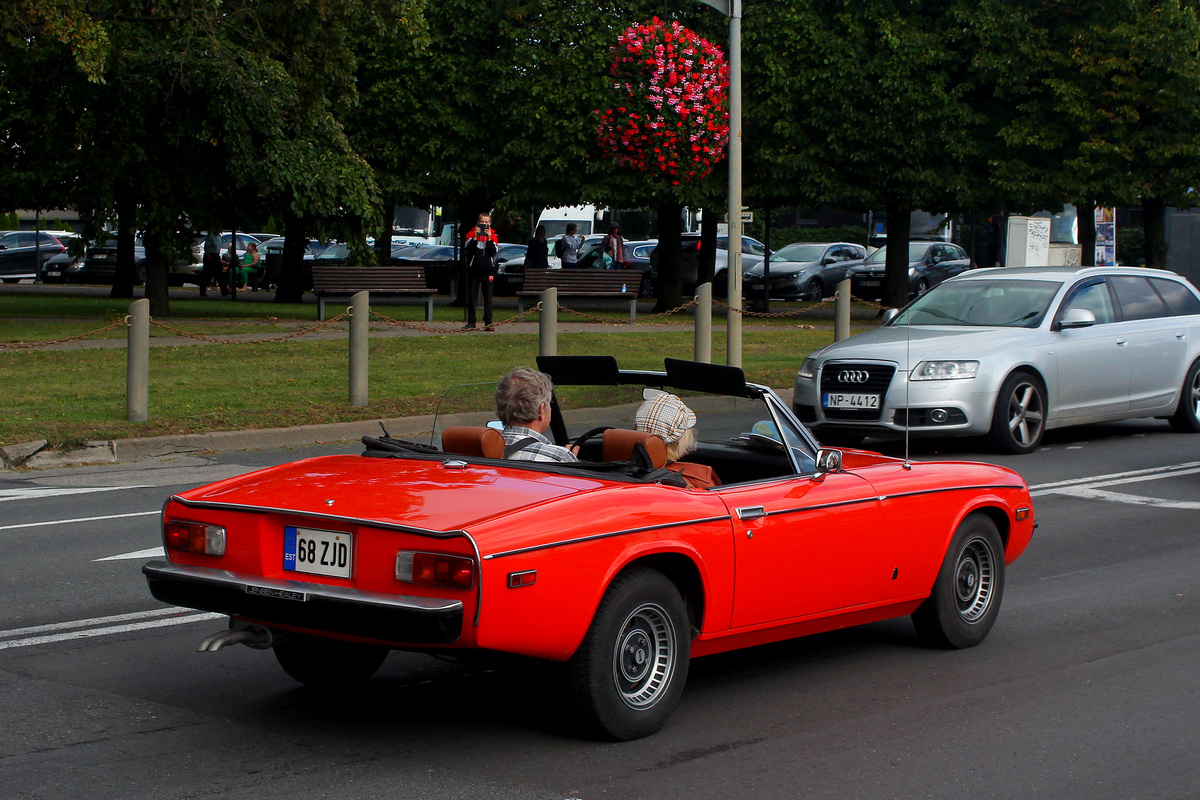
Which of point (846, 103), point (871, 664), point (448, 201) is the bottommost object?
point (871, 664)

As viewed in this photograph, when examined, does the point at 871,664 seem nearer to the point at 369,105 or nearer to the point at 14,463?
the point at 14,463

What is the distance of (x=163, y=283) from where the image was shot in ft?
85.7

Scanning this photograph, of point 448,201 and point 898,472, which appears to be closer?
point 898,472

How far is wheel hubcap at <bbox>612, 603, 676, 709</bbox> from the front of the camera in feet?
16.0

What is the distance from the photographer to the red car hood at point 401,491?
466cm

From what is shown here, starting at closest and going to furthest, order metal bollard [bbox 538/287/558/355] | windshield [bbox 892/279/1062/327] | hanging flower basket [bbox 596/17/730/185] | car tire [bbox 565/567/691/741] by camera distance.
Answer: car tire [bbox 565/567/691/741], windshield [bbox 892/279/1062/327], metal bollard [bbox 538/287/558/355], hanging flower basket [bbox 596/17/730/185]

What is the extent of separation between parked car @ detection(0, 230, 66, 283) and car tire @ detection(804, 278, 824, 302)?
25.3 m

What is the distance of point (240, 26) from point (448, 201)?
7.56 m

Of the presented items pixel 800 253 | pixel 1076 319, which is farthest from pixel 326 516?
pixel 800 253

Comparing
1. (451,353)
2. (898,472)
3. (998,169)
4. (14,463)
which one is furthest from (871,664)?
(998,169)

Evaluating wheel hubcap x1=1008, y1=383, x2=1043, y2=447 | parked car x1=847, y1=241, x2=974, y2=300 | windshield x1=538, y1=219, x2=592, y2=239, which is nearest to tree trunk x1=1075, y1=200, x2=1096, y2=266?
parked car x1=847, y1=241, x2=974, y2=300

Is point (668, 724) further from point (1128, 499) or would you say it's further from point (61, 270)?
point (61, 270)

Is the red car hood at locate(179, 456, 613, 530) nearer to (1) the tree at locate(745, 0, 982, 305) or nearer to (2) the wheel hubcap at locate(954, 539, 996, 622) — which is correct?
(2) the wheel hubcap at locate(954, 539, 996, 622)

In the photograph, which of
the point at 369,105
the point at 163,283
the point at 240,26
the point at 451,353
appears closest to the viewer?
the point at 451,353
